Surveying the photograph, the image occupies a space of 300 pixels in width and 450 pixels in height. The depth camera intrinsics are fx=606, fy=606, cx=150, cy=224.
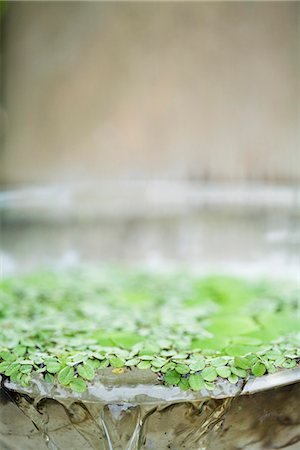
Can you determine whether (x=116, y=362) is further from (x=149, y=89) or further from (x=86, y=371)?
(x=149, y=89)

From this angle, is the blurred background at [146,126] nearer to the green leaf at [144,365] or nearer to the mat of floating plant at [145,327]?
the mat of floating plant at [145,327]

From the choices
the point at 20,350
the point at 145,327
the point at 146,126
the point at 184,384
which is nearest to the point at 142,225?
the point at 146,126

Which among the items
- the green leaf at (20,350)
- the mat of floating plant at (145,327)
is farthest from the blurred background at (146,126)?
the green leaf at (20,350)

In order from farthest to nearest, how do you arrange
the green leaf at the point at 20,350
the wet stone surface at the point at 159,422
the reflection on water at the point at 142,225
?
the reflection on water at the point at 142,225 → the green leaf at the point at 20,350 → the wet stone surface at the point at 159,422

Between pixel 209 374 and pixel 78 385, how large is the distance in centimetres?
14

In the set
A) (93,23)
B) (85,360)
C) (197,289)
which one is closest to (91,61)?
(93,23)

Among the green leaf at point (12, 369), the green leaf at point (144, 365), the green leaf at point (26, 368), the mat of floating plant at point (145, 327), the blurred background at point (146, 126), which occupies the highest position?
the blurred background at point (146, 126)

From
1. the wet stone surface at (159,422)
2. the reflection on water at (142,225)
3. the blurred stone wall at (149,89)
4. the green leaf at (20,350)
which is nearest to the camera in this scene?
the wet stone surface at (159,422)

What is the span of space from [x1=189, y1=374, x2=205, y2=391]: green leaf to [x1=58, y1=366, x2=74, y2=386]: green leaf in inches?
5.1

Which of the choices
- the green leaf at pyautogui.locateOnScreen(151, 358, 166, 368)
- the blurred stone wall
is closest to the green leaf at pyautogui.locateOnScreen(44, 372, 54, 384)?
the green leaf at pyautogui.locateOnScreen(151, 358, 166, 368)

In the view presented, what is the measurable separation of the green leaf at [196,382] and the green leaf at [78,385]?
0.38 ft

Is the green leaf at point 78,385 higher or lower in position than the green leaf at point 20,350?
higher

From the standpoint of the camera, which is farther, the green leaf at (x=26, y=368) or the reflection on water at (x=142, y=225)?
the reflection on water at (x=142, y=225)

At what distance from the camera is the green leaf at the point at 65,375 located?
2.16 feet
